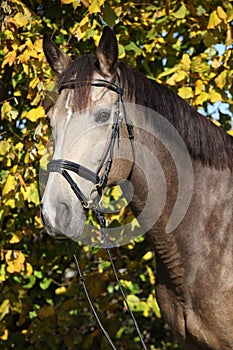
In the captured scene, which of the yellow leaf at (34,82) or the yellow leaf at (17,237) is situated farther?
the yellow leaf at (17,237)

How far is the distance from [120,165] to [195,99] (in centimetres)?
127

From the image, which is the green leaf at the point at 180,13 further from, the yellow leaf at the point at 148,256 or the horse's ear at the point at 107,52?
the yellow leaf at the point at 148,256

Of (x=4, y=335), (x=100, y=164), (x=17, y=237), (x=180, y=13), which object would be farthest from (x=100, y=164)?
(x=4, y=335)

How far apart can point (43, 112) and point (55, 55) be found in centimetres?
63

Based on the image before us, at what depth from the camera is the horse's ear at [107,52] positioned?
2670 millimetres

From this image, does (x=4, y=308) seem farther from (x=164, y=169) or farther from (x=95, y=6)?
(x=95, y=6)

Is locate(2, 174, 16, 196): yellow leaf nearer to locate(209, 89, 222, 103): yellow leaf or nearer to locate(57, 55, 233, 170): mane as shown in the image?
locate(57, 55, 233, 170): mane

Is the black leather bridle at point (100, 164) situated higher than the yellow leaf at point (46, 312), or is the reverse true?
the black leather bridle at point (100, 164)

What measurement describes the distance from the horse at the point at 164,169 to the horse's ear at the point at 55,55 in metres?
0.21

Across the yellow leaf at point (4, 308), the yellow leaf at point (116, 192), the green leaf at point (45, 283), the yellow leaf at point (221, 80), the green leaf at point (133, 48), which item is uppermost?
the green leaf at point (133, 48)

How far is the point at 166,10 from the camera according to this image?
4008 mm

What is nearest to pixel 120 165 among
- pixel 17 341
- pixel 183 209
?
pixel 183 209

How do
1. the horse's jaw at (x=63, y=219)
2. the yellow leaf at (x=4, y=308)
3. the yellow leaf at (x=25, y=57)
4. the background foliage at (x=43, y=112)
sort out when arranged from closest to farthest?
1. the horse's jaw at (x=63, y=219)
2. the yellow leaf at (x=25, y=57)
3. the background foliage at (x=43, y=112)
4. the yellow leaf at (x=4, y=308)

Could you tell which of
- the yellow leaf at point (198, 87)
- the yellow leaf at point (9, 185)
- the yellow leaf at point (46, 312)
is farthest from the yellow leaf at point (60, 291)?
the yellow leaf at point (198, 87)
